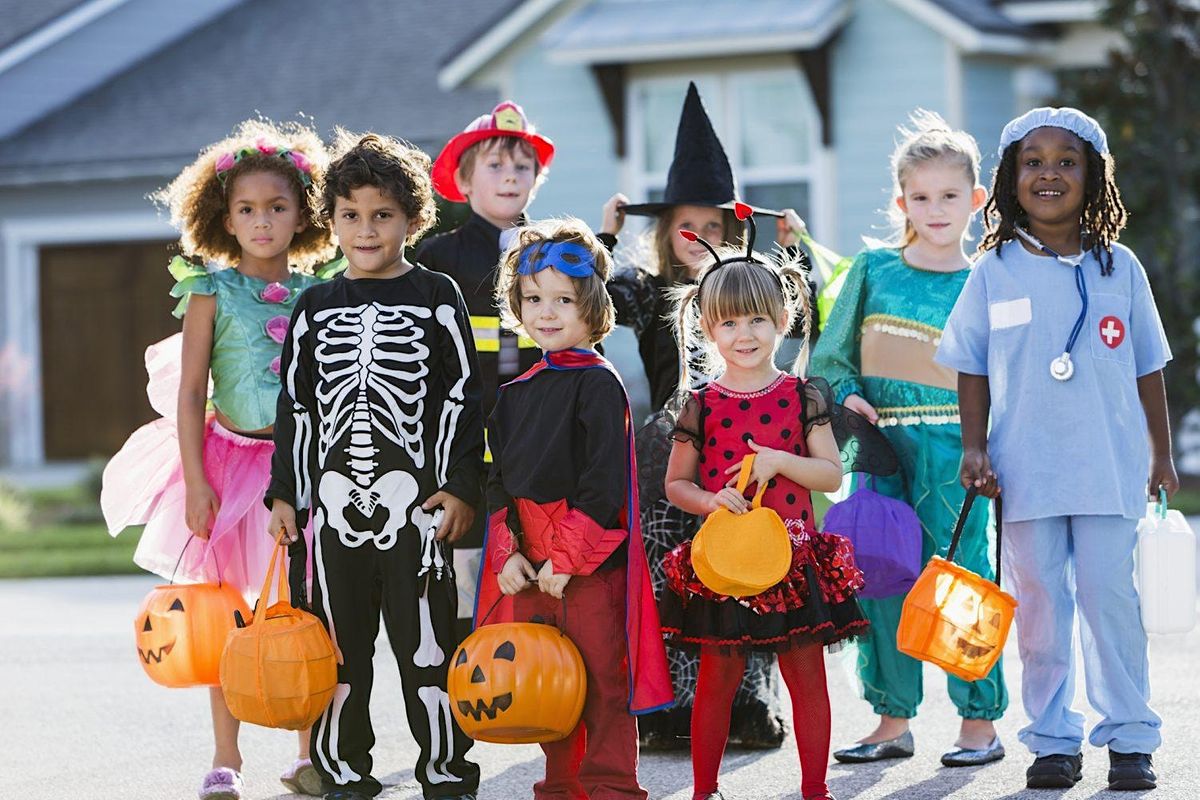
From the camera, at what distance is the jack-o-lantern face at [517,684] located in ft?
14.3

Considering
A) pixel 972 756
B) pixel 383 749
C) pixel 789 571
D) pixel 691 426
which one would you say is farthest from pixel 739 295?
pixel 383 749

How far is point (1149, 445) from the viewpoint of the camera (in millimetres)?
5160

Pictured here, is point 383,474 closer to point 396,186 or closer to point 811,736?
point 396,186

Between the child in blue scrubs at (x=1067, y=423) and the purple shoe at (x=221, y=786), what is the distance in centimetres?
227

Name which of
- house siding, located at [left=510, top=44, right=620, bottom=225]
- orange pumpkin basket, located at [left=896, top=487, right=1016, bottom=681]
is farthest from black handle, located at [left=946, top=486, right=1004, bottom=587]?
house siding, located at [left=510, top=44, right=620, bottom=225]

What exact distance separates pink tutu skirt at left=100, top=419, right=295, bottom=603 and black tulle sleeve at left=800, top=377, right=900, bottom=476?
1611 millimetres

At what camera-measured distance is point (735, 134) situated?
16078 millimetres

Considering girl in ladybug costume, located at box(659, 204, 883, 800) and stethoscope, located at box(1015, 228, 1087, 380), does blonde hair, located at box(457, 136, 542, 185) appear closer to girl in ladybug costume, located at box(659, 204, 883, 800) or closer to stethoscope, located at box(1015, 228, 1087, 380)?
girl in ladybug costume, located at box(659, 204, 883, 800)

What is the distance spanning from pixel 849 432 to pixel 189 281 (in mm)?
2008

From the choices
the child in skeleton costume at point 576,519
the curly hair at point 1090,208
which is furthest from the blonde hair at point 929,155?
the child in skeleton costume at point 576,519

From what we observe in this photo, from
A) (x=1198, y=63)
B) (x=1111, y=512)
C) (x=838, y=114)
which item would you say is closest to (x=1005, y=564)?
(x=1111, y=512)

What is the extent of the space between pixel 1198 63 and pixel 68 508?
10.1m

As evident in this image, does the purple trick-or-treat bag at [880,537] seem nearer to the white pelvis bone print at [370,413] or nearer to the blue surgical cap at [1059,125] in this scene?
the blue surgical cap at [1059,125]

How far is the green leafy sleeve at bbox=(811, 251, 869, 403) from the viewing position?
5.61 metres
